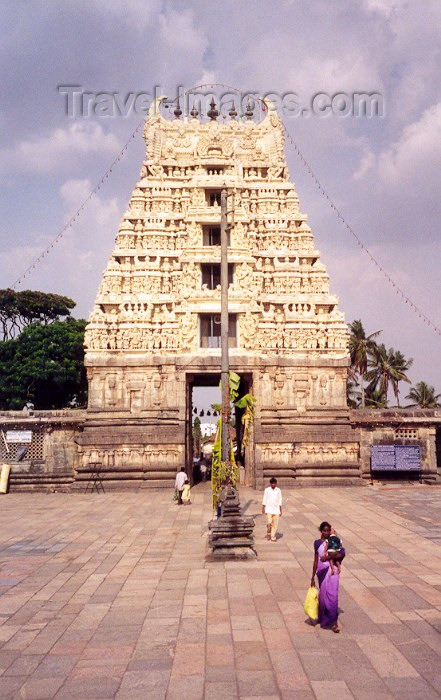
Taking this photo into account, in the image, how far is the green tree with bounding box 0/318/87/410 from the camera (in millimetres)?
44438

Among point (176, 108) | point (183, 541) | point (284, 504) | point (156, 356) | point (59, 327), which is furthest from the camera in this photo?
point (59, 327)

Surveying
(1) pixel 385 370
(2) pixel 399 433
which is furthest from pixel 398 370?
(2) pixel 399 433

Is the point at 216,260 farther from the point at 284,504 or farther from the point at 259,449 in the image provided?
the point at 284,504

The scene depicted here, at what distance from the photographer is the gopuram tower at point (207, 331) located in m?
27.1

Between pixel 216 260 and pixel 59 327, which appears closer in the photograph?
pixel 216 260

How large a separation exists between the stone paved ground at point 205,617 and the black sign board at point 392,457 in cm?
1104

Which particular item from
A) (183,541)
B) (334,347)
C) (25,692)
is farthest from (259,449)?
(25,692)

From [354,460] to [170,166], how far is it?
18.7 m

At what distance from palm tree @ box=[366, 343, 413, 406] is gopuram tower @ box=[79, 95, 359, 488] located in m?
27.5

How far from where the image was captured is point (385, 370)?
5528 cm

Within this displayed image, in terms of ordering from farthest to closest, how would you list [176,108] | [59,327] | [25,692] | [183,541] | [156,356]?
[59,327] < [176,108] < [156,356] < [183,541] < [25,692]

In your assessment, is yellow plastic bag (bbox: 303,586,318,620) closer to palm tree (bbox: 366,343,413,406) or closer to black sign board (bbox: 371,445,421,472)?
black sign board (bbox: 371,445,421,472)

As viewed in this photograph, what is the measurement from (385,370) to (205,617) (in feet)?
162

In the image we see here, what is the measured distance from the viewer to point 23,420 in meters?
27.4
